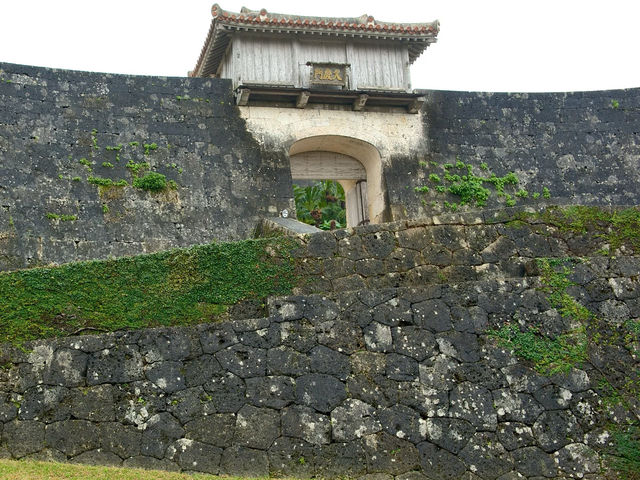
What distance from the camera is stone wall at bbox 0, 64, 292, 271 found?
13.5 meters

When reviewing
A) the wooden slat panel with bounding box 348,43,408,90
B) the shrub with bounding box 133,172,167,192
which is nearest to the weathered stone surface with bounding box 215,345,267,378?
the shrub with bounding box 133,172,167,192

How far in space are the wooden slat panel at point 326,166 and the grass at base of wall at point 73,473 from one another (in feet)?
35.2

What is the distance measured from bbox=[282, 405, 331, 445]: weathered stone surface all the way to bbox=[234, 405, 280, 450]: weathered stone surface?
0.10m

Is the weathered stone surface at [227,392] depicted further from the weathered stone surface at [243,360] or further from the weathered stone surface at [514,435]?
the weathered stone surface at [514,435]

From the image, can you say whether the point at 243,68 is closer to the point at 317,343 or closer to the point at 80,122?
the point at 80,122

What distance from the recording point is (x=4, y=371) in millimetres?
7668

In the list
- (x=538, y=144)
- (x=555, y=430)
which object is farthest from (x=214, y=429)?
(x=538, y=144)

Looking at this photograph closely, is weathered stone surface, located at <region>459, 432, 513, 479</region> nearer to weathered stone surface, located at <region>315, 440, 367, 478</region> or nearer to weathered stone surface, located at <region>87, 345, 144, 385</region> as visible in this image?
weathered stone surface, located at <region>315, 440, 367, 478</region>

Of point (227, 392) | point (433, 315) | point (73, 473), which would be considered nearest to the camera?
point (73, 473)

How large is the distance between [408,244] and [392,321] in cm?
128

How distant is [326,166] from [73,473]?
11.5 meters

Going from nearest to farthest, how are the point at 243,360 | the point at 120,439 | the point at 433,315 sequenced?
the point at 120,439, the point at 243,360, the point at 433,315

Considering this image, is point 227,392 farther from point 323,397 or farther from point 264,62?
point 264,62

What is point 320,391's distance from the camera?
25.6 feet
